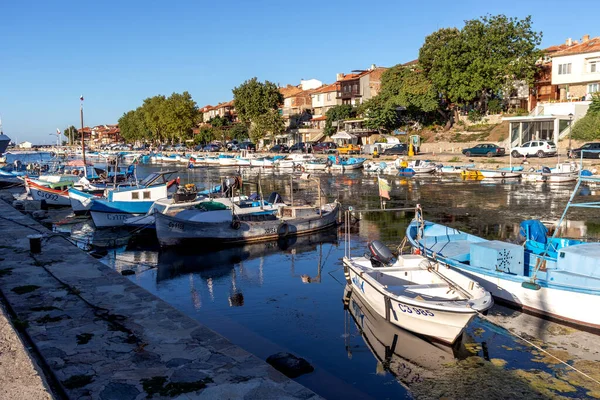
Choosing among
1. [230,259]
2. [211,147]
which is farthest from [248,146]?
[230,259]

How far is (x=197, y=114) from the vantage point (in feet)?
382

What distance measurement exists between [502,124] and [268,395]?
63608mm

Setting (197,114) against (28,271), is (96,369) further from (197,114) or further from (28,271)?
(197,114)

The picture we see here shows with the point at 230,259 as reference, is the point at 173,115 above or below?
above

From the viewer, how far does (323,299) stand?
631 inches

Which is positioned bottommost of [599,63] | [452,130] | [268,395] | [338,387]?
[338,387]

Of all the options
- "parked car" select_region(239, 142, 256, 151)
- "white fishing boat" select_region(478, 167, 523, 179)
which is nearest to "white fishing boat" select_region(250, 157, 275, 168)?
"parked car" select_region(239, 142, 256, 151)

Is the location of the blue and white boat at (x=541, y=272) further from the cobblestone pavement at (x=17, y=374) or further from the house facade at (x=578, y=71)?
the house facade at (x=578, y=71)

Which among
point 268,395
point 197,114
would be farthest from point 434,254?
point 197,114

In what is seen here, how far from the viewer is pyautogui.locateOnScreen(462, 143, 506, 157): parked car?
56875mm

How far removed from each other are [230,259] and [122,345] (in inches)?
434

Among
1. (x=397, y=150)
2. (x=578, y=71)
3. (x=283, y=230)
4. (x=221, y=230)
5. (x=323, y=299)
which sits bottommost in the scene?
(x=323, y=299)

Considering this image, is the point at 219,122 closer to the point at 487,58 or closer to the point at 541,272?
the point at 487,58

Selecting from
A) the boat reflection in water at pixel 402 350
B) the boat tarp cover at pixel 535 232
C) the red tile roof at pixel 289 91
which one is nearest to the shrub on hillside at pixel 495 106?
the red tile roof at pixel 289 91
